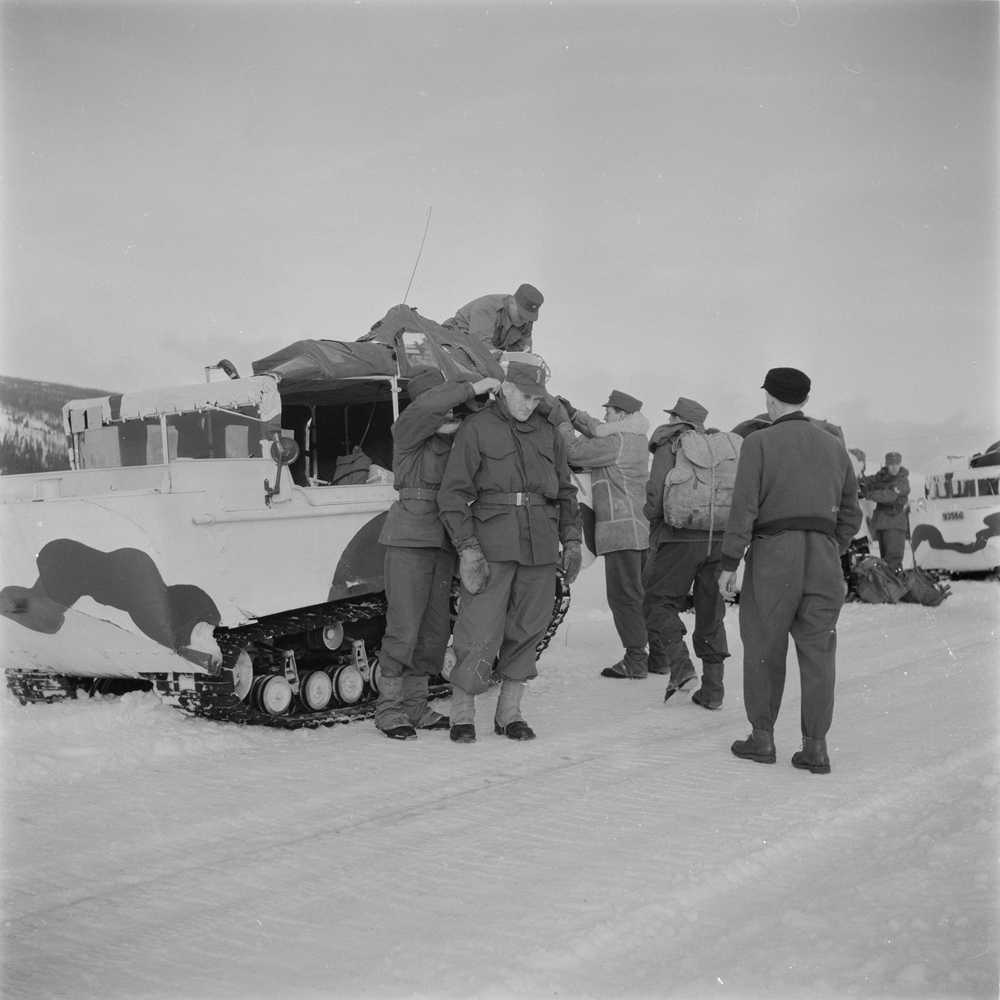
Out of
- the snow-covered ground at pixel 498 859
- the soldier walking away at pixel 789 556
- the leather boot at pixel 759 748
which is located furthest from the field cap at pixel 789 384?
the snow-covered ground at pixel 498 859

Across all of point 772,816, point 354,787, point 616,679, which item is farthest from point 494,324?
point 772,816

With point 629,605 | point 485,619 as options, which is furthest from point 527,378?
point 629,605

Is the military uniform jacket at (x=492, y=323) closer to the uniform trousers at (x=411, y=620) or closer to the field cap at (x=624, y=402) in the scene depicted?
the field cap at (x=624, y=402)

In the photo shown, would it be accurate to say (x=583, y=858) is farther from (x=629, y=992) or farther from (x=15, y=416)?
(x=15, y=416)

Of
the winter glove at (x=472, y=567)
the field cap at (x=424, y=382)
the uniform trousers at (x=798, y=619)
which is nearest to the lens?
the uniform trousers at (x=798, y=619)

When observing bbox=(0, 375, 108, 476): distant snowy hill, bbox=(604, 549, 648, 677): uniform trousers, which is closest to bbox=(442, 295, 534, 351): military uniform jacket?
bbox=(604, 549, 648, 677): uniform trousers

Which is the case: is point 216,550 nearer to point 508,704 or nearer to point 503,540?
point 503,540

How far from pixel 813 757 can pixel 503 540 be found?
1.88m

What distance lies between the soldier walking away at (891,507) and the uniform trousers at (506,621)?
10493 millimetres

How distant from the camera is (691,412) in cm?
714

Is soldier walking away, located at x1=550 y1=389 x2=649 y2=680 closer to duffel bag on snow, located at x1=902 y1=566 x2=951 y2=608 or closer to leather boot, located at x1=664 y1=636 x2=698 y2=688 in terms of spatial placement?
leather boot, located at x1=664 y1=636 x2=698 y2=688

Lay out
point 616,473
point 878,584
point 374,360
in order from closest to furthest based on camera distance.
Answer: point 374,360
point 616,473
point 878,584

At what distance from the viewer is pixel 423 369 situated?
722 cm

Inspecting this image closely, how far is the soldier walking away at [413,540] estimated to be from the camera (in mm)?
6109
